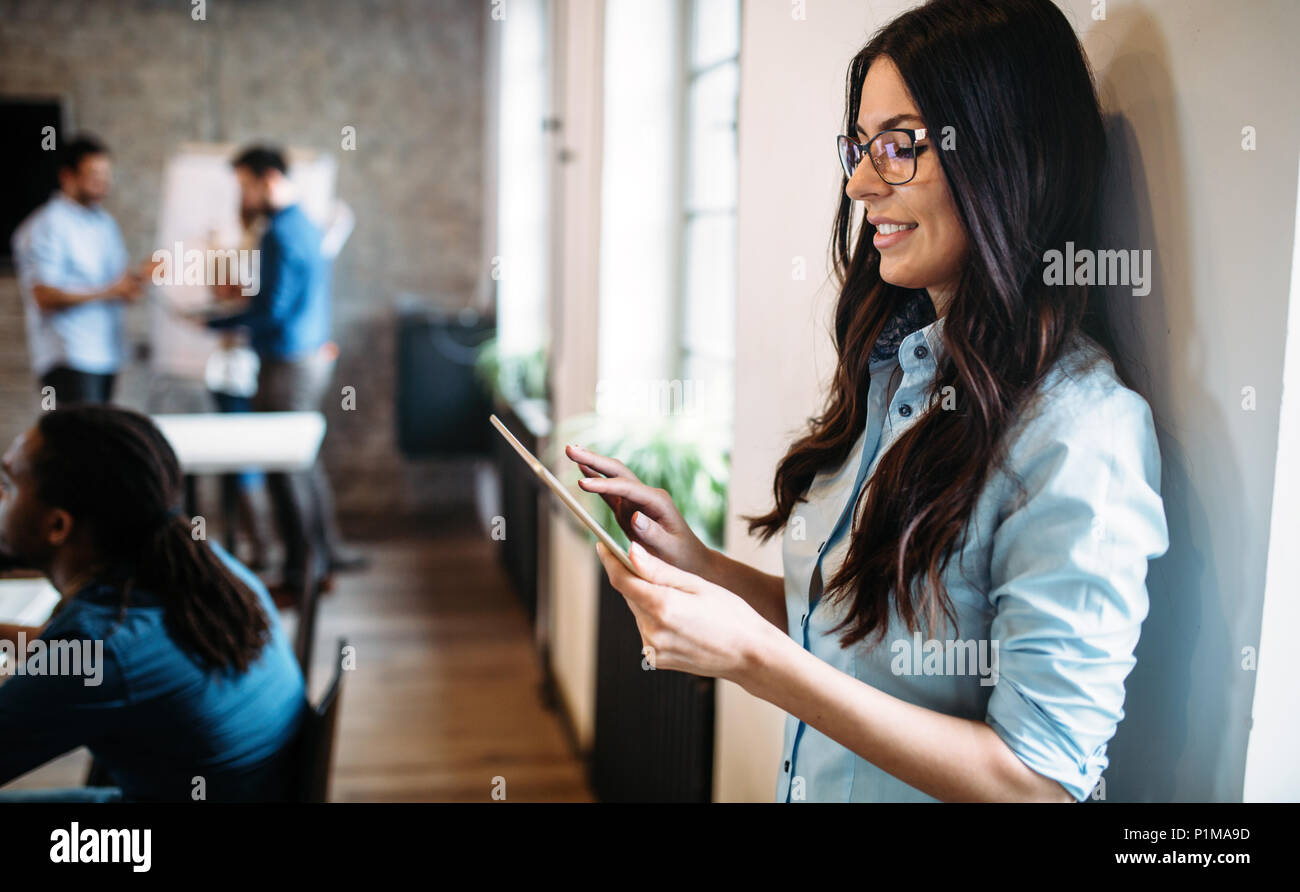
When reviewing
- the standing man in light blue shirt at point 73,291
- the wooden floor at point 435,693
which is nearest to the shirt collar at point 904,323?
the wooden floor at point 435,693

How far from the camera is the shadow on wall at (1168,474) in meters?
0.96

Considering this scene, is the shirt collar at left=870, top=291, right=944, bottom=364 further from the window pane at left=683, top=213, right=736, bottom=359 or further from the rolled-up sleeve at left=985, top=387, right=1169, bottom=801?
the window pane at left=683, top=213, right=736, bottom=359

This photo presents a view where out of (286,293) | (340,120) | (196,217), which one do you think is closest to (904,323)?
(286,293)

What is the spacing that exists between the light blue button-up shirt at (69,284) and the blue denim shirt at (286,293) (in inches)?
21.0

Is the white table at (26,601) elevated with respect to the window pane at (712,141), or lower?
lower

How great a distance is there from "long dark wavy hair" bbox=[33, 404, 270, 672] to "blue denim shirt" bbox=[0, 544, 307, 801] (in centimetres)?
4

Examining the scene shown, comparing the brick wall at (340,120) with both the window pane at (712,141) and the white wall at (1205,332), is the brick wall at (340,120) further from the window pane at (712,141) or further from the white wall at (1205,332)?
the white wall at (1205,332)

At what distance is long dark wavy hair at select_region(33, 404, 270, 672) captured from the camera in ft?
5.24

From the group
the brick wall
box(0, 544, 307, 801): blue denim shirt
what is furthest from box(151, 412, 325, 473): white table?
the brick wall

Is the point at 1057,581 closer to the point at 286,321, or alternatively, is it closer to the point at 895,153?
the point at 895,153

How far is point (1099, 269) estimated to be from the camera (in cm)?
103

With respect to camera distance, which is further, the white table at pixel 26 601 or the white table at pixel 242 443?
the white table at pixel 242 443
